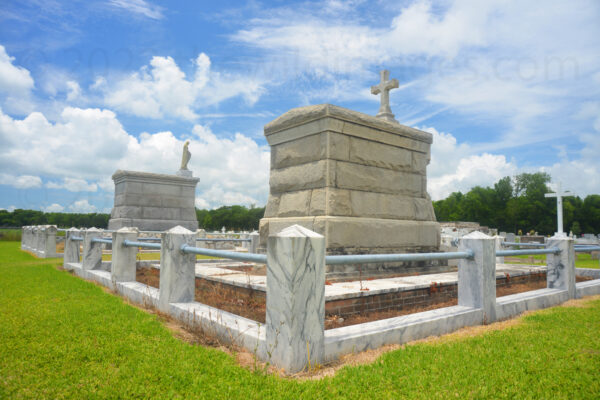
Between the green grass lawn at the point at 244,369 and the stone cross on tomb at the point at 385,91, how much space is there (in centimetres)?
521

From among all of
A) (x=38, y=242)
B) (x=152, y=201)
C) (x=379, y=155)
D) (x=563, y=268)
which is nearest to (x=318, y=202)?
(x=379, y=155)

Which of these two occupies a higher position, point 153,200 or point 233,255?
point 153,200

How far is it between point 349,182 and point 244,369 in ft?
13.8

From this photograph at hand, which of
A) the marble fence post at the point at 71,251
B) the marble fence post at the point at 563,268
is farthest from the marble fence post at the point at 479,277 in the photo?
the marble fence post at the point at 71,251

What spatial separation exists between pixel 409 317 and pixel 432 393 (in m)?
1.46

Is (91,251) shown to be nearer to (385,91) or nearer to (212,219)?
(385,91)

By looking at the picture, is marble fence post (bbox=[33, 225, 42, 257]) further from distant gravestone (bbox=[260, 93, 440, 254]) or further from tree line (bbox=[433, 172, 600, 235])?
tree line (bbox=[433, 172, 600, 235])

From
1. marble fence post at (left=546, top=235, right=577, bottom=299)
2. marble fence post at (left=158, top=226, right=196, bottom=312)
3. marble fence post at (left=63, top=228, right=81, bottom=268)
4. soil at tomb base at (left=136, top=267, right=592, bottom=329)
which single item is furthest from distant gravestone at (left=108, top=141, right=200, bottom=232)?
marble fence post at (left=546, top=235, right=577, bottom=299)

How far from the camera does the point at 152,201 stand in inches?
671

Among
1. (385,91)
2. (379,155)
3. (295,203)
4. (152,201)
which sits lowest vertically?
(295,203)

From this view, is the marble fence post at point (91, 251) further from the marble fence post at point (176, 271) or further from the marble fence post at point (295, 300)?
the marble fence post at point (295, 300)

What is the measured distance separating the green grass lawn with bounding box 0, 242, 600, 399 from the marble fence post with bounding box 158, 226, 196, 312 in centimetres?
49

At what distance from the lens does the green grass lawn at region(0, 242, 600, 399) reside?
2629 millimetres

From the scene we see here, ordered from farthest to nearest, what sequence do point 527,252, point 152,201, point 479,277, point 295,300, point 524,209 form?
point 524,209 < point 152,201 < point 527,252 < point 479,277 < point 295,300
